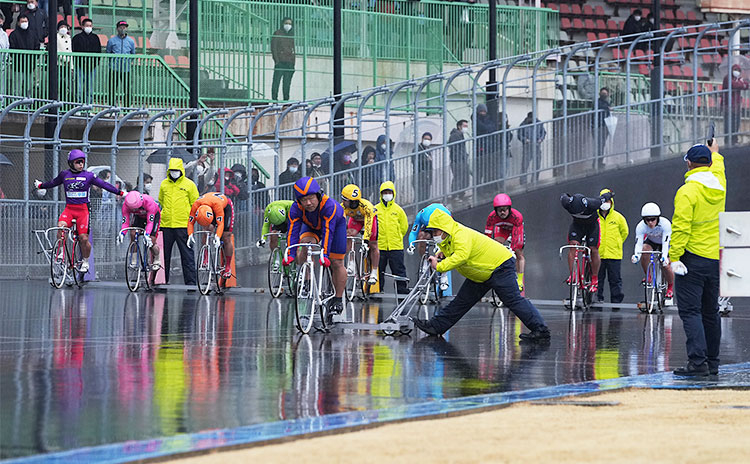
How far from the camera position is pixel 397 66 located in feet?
115

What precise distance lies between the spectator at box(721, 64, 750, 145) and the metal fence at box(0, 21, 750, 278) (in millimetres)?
25

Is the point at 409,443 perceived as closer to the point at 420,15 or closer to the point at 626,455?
the point at 626,455

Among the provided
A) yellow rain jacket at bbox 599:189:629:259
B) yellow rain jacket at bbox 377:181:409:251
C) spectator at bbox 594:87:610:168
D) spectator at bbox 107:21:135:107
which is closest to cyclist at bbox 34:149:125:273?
yellow rain jacket at bbox 377:181:409:251

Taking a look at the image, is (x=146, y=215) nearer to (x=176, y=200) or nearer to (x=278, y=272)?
(x=176, y=200)

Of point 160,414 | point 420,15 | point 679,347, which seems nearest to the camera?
point 160,414

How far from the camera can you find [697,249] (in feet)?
39.4

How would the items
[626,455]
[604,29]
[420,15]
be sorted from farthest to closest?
[604,29], [420,15], [626,455]

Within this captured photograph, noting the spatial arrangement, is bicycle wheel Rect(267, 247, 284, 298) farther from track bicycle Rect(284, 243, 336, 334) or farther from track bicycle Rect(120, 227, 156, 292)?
track bicycle Rect(284, 243, 336, 334)

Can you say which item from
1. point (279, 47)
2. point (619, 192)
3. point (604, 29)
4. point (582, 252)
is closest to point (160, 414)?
point (582, 252)

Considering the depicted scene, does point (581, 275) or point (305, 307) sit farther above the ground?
point (581, 275)

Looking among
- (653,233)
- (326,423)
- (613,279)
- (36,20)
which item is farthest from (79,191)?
(326,423)

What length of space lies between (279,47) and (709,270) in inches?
865

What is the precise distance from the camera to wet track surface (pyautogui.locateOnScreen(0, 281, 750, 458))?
8.92m

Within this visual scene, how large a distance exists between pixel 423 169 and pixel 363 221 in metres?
4.79
